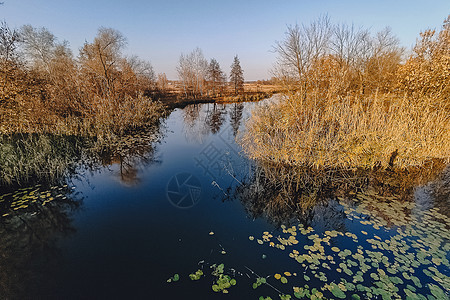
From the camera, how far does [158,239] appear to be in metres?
3.72

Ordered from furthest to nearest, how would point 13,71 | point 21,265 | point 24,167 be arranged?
point 13,71, point 24,167, point 21,265

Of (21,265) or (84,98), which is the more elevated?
(84,98)

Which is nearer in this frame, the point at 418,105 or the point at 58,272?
the point at 58,272

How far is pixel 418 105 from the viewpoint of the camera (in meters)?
6.74

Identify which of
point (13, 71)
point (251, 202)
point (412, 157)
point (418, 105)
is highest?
point (13, 71)

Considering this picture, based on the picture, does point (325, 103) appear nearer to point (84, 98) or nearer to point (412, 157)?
point (412, 157)

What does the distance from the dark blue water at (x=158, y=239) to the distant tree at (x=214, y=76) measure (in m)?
36.0

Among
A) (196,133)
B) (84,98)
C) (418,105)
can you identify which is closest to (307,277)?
(418,105)

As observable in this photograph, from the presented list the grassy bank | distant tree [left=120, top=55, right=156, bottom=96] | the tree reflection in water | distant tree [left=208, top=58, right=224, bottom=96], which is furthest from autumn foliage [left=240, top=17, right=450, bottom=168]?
distant tree [left=208, top=58, right=224, bottom=96]

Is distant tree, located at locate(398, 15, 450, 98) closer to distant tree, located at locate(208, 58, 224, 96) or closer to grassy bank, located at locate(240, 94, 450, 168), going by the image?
grassy bank, located at locate(240, 94, 450, 168)

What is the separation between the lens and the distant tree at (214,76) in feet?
128

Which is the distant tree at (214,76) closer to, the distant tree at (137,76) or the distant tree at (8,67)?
the distant tree at (137,76)

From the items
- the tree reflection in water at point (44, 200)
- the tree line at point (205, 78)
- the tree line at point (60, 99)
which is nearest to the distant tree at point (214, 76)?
the tree line at point (205, 78)

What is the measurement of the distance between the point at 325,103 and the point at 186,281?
659 cm
